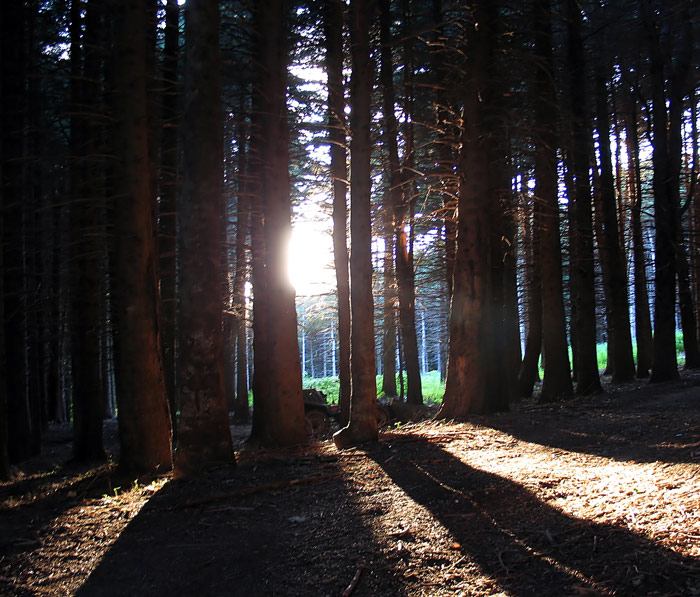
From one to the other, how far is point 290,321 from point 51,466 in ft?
26.0

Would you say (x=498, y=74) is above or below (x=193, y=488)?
above

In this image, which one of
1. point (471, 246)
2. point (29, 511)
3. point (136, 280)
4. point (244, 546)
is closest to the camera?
point (244, 546)

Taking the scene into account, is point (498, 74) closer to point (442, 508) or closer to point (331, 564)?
point (442, 508)

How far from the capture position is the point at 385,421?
Result: 14.5m

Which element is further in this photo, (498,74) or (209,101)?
(498,74)

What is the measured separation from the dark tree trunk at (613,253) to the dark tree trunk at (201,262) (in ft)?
40.0

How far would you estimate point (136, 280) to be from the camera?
8.23 meters

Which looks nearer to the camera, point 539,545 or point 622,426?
point 539,545

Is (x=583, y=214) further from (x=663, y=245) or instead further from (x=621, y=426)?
(x=621, y=426)

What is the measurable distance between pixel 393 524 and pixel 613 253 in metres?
14.9

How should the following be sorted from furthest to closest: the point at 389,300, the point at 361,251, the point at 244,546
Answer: the point at 389,300
the point at 361,251
the point at 244,546

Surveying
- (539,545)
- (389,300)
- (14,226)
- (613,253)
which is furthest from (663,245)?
(14,226)

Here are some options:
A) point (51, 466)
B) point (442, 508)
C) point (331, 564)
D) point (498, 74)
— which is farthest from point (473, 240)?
point (51, 466)

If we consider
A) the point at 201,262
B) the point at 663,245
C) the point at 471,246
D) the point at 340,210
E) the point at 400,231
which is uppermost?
the point at 340,210
